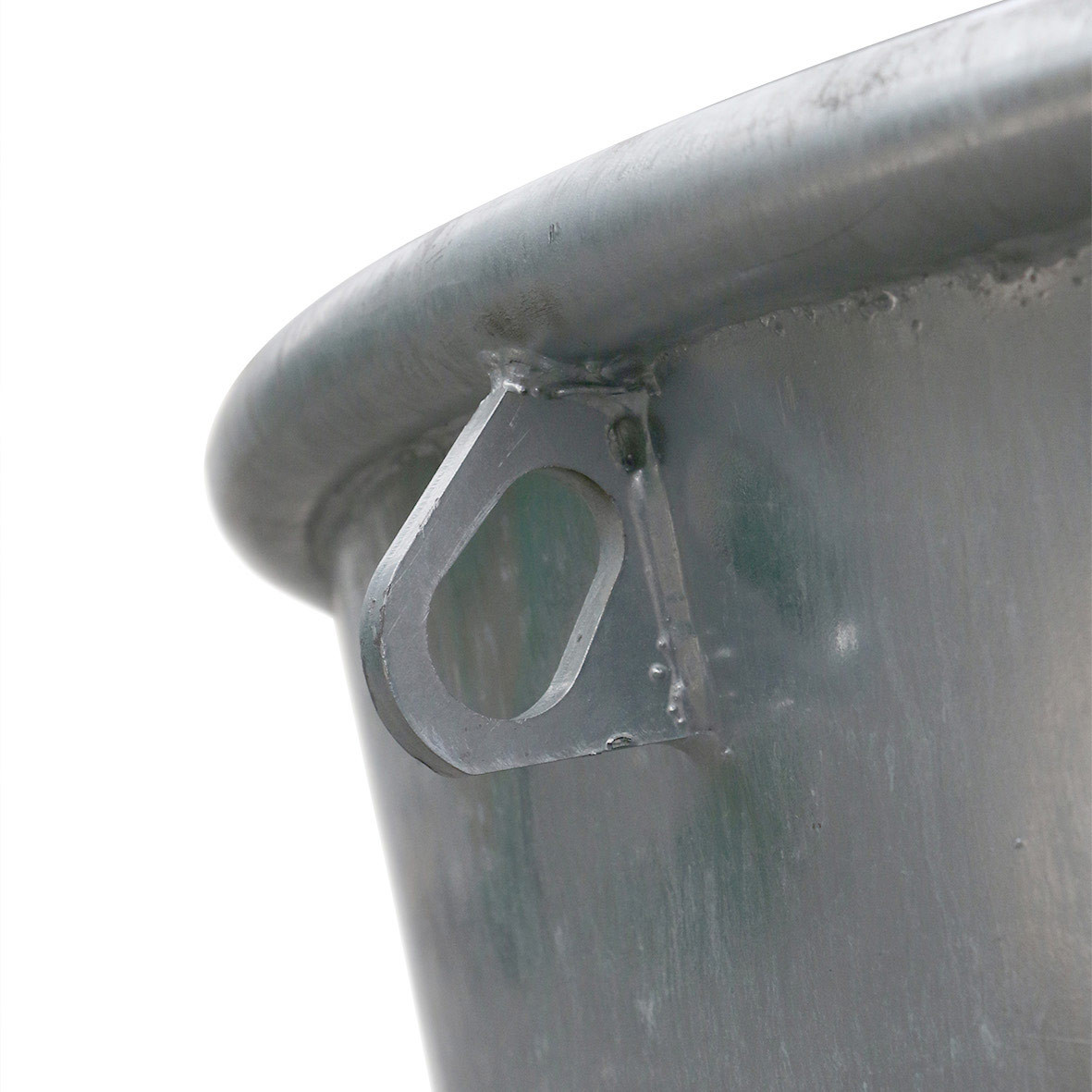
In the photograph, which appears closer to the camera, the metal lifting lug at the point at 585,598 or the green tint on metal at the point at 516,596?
the metal lifting lug at the point at 585,598

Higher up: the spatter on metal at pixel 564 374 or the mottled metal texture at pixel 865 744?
the spatter on metal at pixel 564 374

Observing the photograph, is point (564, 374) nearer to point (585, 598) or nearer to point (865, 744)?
point (585, 598)

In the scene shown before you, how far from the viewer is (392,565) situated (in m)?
0.63

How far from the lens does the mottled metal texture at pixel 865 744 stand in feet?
1.88

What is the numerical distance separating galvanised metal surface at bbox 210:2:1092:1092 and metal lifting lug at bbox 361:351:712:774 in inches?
0.5

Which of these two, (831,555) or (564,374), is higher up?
(564,374)

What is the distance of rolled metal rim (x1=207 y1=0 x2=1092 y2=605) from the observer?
0.53 m

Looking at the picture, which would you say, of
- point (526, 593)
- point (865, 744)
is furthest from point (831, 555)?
point (526, 593)

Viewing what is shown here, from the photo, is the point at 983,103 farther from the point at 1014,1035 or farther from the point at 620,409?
the point at 1014,1035

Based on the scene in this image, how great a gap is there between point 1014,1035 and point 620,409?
326 mm

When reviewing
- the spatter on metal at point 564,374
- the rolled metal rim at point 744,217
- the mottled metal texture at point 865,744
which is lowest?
the mottled metal texture at point 865,744

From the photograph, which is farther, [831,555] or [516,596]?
[516,596]

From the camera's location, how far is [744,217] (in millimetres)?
591

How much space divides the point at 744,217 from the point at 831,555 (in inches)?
5.9
